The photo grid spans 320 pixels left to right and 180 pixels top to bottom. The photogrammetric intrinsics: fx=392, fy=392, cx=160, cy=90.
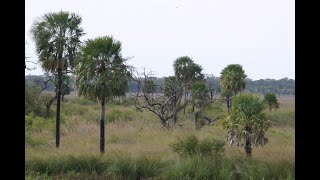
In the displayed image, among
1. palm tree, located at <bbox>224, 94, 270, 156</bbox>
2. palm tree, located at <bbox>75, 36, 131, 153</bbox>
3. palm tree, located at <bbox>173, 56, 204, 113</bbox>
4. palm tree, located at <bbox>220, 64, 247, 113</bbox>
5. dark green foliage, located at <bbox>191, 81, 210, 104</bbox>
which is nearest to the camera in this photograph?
palm tree, located at <bbox>224, 94, 270, 156</bbox>

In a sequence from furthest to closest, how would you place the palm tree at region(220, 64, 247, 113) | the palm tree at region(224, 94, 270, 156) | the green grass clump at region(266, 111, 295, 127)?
the green grass clump at region(266, 111, 295, 127) → the palm tree at region(220, 64, 247, 113) → the palm tree at region(224, 94, 270, 156)

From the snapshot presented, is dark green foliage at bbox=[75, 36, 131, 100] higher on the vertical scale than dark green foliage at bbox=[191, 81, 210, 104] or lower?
higher

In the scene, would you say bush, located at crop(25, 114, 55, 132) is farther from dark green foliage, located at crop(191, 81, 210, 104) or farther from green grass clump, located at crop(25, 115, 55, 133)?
dark green foliage, located at crop(191, 81, 210, 104)

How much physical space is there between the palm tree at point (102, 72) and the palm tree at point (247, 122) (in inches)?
184

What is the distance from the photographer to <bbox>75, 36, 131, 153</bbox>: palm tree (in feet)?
52.8

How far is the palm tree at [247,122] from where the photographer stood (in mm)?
14164

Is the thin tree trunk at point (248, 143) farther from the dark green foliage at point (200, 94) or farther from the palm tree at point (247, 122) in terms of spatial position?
the dark green foliage at point (200, 94)

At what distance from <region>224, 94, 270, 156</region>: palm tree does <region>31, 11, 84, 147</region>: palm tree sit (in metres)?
8.46

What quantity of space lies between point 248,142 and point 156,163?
13.4 feet

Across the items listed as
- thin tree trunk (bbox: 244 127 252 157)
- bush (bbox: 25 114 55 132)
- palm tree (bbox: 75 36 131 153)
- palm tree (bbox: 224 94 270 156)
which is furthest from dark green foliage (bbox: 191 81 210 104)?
thin tree trunk (bbox: 244 127 252 157)

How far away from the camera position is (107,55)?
1644cm

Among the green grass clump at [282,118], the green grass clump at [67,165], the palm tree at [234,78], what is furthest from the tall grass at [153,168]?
the green grass clump at [282,118]
